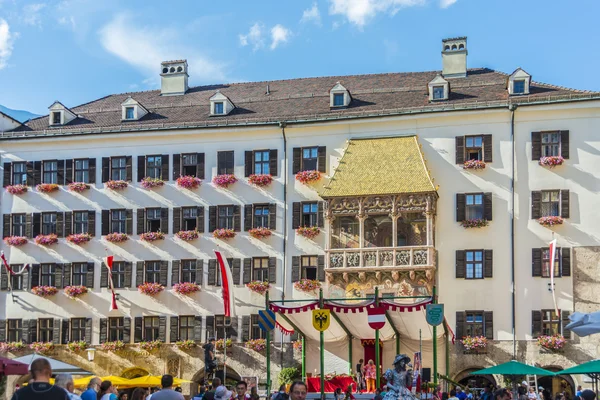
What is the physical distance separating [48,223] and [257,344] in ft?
39.6

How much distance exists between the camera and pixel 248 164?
47.6 m

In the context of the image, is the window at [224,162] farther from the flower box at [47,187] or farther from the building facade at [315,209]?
the flower box at [47,187]

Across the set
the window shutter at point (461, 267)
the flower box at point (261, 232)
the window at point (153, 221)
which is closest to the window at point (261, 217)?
the flower box at point (261, 232)

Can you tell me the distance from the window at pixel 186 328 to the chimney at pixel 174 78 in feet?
42.9

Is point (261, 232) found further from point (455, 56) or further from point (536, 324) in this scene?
point (455, 56)

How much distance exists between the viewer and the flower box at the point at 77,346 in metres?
47.4

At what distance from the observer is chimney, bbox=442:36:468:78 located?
49.6m

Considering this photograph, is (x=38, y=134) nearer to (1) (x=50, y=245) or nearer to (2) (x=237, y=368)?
(1) (x=50, y=245)

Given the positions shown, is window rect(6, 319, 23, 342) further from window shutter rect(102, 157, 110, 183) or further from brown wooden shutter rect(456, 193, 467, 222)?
brown wooden shutter rect(456, 193, 467, 222)

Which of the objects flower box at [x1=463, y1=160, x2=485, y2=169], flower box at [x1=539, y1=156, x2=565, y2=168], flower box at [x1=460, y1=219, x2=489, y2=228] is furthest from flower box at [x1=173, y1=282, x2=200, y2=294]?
flower box at [x1=539, y1=156, x2=565, y2=168]

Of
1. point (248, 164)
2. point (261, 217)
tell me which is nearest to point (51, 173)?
point (248, 164)

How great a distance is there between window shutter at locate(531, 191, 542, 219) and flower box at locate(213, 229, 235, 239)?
13258 mm

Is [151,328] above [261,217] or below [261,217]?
below

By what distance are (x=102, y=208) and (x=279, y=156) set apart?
8854 millimetres
